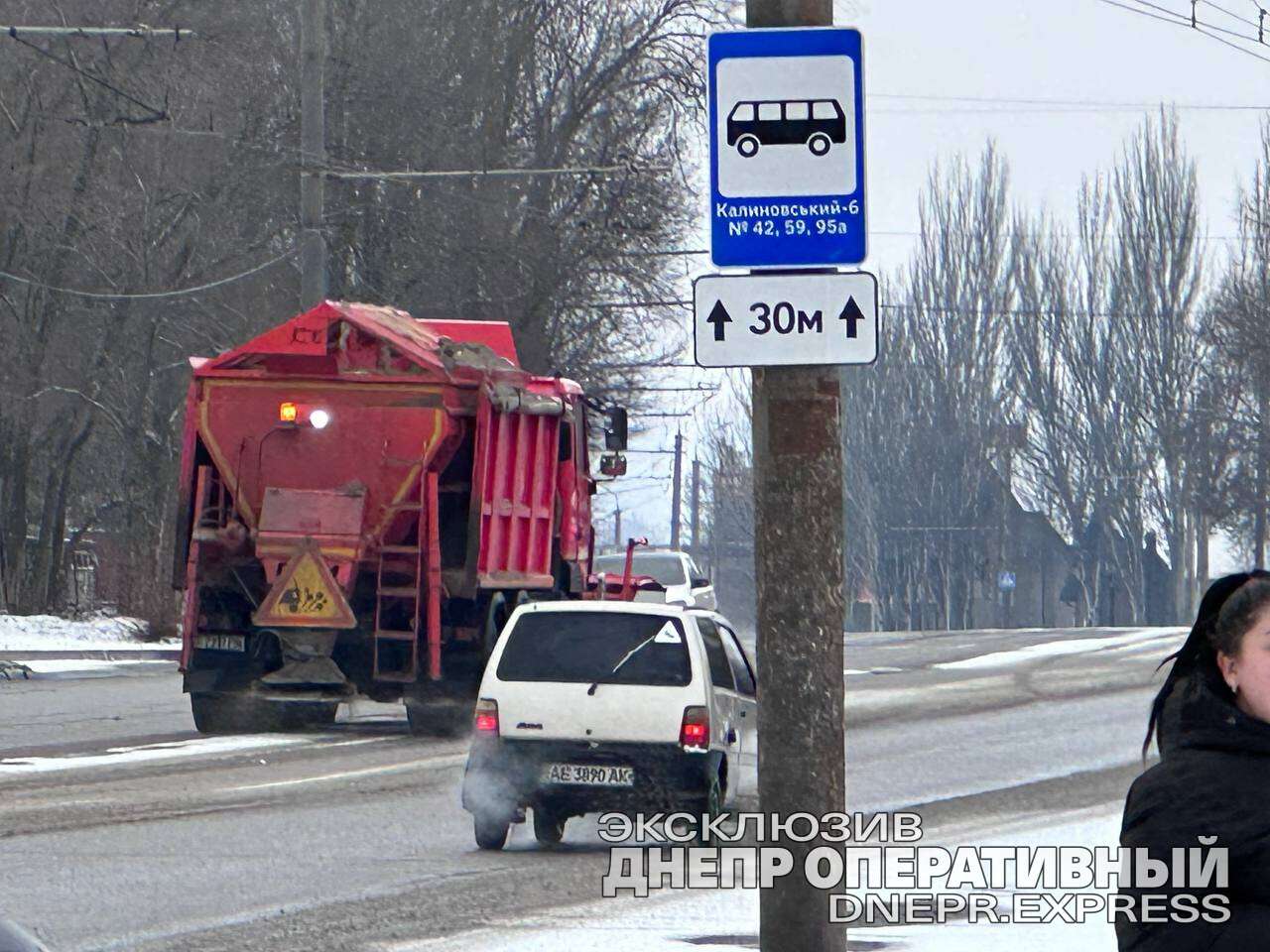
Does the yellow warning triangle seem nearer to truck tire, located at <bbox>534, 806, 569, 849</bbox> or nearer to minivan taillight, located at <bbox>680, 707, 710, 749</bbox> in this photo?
truck tire, located at <bbox>534, 806, 569, 849</bbox>

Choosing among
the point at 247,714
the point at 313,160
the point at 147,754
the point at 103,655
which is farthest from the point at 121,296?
the point at 147,754

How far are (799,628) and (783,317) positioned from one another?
0.92 m

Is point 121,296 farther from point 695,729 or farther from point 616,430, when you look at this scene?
point 695,729

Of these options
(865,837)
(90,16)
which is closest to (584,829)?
(865,837)

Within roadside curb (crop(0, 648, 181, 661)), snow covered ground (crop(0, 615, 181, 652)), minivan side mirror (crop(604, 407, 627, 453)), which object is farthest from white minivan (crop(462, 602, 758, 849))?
snow covered ground (crop(0, 615, 181, 652))

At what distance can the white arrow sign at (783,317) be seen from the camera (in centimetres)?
629

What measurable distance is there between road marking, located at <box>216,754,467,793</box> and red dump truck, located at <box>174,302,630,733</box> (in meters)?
1.36

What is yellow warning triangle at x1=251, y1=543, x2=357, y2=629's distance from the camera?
1836 cm

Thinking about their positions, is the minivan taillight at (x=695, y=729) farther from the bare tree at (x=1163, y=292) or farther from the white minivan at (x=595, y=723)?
the bare tree at (x=1163, y=292)

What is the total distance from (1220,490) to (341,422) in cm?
5932

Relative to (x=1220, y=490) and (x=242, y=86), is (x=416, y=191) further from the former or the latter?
(x=1220, y=490)

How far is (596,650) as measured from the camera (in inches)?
509

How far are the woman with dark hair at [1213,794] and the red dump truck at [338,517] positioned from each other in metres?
15.1

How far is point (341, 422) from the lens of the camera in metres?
18.8
